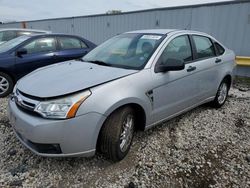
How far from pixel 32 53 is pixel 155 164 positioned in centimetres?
397

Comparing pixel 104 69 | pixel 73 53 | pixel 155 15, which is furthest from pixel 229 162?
pixel 155 15

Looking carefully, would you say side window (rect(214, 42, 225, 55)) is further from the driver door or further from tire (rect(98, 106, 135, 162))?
tire (rect(98, 106, 135, 162))

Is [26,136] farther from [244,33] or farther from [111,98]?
[244,33]

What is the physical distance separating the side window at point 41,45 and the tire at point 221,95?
3918mm

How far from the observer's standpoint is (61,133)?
217 cm

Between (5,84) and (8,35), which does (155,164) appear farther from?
(8,35)

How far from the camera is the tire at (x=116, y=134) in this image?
243cm

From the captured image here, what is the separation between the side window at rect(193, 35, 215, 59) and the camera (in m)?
3.74

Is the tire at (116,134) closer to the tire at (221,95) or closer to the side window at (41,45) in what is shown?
the tire at (221,95)

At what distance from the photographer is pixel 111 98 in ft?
7.74

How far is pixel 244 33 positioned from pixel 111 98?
274 inches

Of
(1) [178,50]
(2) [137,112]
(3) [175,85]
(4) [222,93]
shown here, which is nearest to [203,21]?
(4) [222,93]

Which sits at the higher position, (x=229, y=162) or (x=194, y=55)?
(x=194, y=55)

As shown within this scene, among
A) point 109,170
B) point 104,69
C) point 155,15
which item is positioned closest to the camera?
point 109,170
